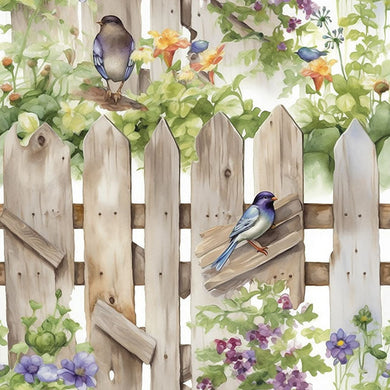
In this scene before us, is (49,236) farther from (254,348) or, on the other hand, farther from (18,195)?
(254,348)

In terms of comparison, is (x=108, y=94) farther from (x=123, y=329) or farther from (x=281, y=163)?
(x=123, y=329)

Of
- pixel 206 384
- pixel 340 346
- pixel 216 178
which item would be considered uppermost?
pixel 216 178

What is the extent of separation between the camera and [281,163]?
8.77 feet

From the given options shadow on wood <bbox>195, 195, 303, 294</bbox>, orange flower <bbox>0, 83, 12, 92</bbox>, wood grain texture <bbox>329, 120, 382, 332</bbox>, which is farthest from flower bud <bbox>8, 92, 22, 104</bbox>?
wood grain texture <bbox>329, 120, 382, 332</bbox>

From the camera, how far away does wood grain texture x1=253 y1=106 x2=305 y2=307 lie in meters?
2.67

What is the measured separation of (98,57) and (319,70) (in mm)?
751

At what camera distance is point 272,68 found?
2.89 meters

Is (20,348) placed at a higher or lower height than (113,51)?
lower

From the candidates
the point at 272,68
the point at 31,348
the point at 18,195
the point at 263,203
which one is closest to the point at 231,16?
the point at 272,68

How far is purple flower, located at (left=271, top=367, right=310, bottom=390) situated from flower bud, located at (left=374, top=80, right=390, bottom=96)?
3.22ft

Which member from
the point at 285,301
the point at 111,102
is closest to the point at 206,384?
the point at 285,301

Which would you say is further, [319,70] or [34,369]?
[319,70]

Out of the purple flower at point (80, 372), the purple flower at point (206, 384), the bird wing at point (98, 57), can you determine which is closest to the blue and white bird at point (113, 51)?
the bird wing at point (98, 57)

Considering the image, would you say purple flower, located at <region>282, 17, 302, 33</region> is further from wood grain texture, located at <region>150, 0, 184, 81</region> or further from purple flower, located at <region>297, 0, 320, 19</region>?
wood grain texture, located at <region>150, 0, 184, 81</region>
